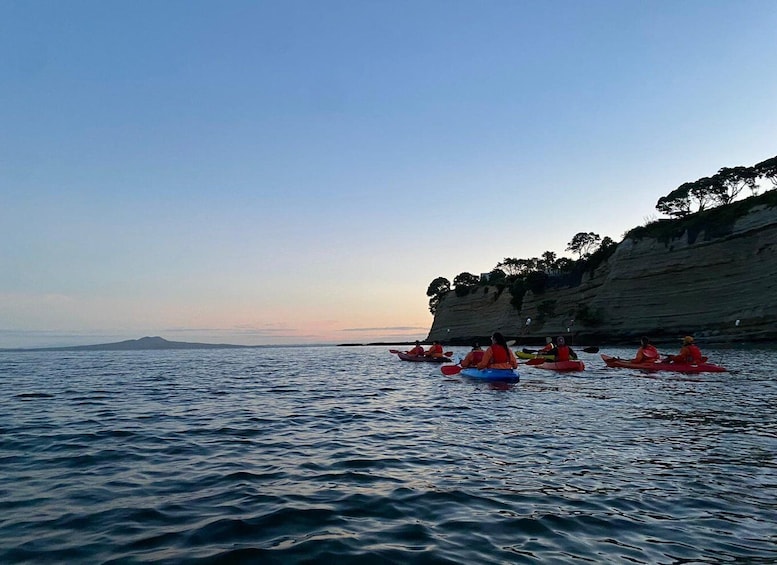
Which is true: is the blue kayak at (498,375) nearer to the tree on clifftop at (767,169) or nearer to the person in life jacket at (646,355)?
the person in life jacket at (646,355)

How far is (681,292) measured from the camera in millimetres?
48625

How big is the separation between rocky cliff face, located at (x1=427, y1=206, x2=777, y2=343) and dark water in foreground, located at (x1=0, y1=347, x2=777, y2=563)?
35.8 meters

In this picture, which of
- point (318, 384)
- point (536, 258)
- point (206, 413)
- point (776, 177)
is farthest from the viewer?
point (536, 258)

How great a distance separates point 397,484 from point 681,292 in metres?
51.3

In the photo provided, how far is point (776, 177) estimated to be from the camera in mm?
62156

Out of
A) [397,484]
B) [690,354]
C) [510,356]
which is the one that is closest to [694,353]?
[690,354]

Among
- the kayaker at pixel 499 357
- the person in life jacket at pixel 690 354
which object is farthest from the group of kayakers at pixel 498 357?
the person in life jacket at pixel 690 354

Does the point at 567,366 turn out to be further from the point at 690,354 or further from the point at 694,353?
the point at 694,353

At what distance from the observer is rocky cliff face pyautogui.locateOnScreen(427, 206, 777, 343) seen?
140 ft

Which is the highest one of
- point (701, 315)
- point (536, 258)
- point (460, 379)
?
point (536, 258)

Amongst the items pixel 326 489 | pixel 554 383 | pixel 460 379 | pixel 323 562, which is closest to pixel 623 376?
pixel 554 383

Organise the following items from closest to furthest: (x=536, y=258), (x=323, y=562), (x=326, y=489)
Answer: (x=323, y=562), (x=326, y=489), (x=536, y=258)

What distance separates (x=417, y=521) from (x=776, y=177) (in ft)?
253

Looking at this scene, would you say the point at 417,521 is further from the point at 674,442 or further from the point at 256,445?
the point at 674,442
